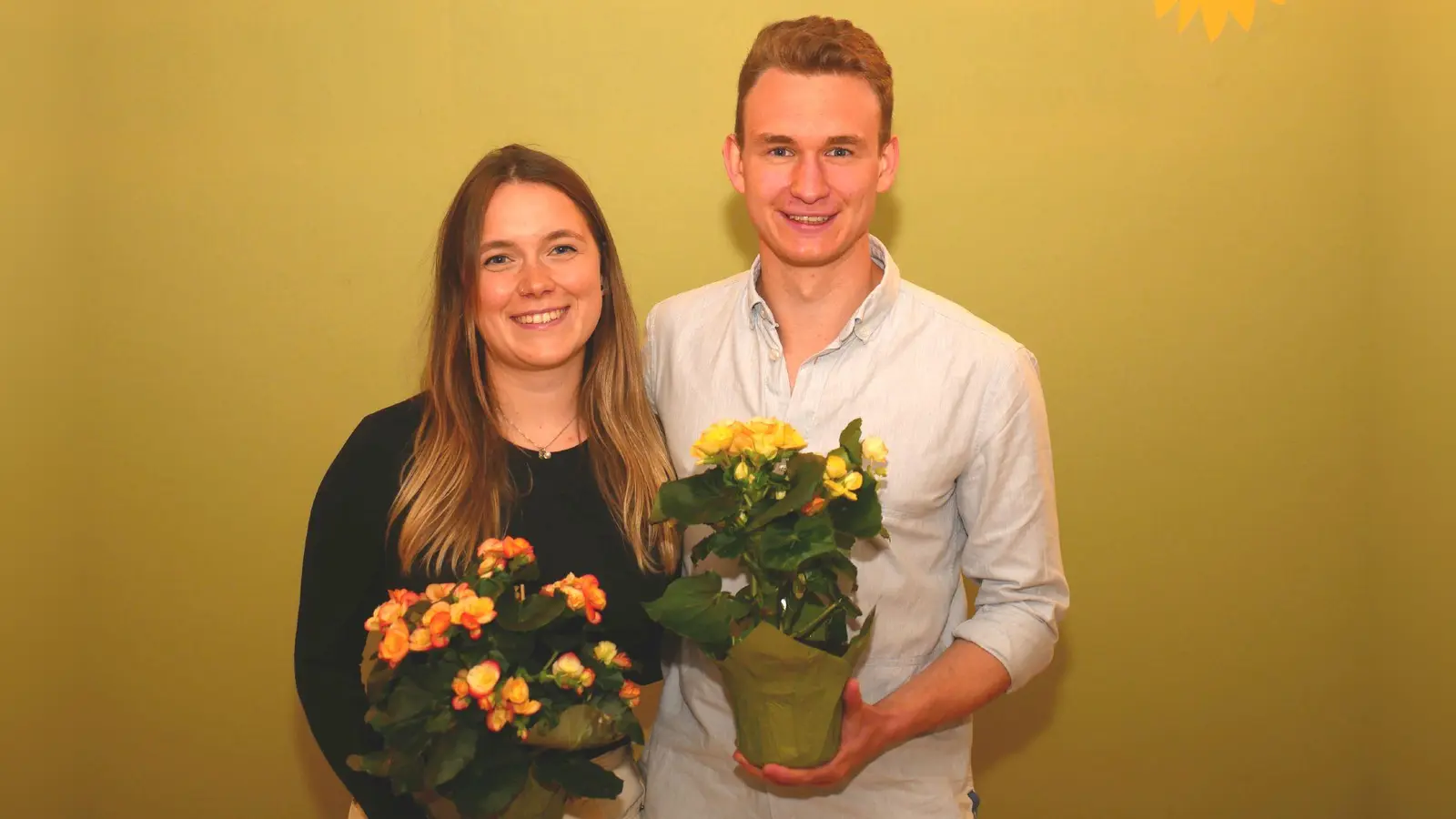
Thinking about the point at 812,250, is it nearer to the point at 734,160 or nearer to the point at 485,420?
the point at 734,160

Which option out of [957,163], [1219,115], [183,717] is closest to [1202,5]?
[1219,115]

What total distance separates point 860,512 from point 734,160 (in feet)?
2.70

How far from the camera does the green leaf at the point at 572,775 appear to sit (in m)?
1.54

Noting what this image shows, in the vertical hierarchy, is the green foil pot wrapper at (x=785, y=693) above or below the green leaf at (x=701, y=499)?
Answer: below

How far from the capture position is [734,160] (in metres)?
2.16

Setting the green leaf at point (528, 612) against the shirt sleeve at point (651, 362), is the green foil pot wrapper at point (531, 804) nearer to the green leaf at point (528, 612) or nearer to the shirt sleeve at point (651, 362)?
the green leaf at point (528, 612)

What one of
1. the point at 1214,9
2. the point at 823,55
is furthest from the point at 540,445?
the point at 1214,9

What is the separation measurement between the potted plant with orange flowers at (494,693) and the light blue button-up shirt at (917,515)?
20.4 inches

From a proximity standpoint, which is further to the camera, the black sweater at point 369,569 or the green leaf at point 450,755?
the black sweater at point 369,569

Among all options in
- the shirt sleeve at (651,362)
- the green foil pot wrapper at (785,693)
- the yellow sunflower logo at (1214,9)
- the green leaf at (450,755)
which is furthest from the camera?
the yellow sunflower logo at (1214,9)

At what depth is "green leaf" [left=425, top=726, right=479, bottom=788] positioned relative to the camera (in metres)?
1.44

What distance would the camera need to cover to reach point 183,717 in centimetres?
291

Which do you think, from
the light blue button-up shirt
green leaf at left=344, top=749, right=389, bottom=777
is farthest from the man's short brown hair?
green leaf at left=344, top=749, right=389, bottom=777

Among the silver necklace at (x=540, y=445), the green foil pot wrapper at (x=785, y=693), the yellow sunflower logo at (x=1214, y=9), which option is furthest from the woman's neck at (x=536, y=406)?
the yellow sunflower logo at (x=1214, y=9)
